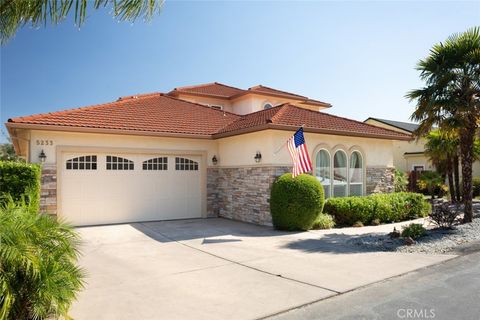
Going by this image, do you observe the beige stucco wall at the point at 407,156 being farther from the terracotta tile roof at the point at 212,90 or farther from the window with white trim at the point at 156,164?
the window with white trim at the point at 156,164

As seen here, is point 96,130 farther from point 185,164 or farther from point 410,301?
point 410,301

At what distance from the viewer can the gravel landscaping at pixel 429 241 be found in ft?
28.7

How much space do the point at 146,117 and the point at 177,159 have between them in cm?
226

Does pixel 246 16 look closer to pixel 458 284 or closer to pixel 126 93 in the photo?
pixel 458 284

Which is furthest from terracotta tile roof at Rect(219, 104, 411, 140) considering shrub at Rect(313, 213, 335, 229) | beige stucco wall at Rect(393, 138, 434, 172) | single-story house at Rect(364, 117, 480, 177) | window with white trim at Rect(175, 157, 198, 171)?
beige stucco wall at Rect(393, 138, 434, 172)

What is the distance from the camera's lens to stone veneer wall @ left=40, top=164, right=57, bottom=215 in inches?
481

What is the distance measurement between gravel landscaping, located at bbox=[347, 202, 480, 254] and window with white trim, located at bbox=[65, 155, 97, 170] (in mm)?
9509

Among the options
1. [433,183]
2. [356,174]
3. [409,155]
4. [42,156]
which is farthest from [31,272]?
[409,155]

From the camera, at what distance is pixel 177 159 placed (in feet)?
48.8

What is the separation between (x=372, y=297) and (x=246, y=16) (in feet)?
30.3

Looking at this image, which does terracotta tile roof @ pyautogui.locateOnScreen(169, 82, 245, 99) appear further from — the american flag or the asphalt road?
the asphalt road

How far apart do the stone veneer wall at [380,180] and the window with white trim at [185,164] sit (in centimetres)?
760

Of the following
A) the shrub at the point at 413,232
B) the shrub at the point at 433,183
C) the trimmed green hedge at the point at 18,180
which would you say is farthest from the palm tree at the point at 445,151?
the trimmed green hedge at the point at 18,180

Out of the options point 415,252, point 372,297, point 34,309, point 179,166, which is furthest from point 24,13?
point 179,166
